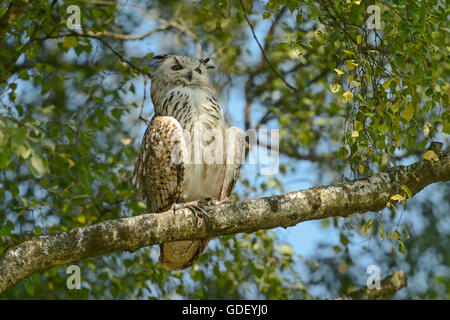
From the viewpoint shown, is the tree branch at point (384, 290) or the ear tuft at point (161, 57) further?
the ear tuft at point (161, 57)

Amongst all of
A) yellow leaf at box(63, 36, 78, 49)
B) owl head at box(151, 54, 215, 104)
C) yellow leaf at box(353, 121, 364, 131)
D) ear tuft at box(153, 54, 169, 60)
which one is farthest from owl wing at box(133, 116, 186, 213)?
yellow leaf at box(353, 121, 364, 131)

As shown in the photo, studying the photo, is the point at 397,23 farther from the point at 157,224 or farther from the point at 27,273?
the point at 27,273

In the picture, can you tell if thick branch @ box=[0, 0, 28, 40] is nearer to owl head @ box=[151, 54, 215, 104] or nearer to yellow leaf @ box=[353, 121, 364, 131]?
owl head @ box=[151, 54, 215, 104]

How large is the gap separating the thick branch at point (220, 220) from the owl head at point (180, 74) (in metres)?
1.71

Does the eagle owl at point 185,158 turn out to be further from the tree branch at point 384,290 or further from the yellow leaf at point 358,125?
the tree branch at point 384,290

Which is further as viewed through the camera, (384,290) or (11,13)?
(384,290)

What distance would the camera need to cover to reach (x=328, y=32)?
3.97 m

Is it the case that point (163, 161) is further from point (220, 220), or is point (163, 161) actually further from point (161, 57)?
point (161, 57)

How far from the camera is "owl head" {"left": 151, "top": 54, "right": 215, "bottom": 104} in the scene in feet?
16.2

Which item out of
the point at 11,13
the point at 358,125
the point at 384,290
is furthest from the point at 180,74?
the point at 384,290

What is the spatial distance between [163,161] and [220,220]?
0.95 metres

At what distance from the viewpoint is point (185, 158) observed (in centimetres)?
426

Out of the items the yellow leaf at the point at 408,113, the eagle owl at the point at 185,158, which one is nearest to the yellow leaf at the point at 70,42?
the eagle owl at the point at 185,158

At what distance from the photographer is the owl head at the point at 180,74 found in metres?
4.95
